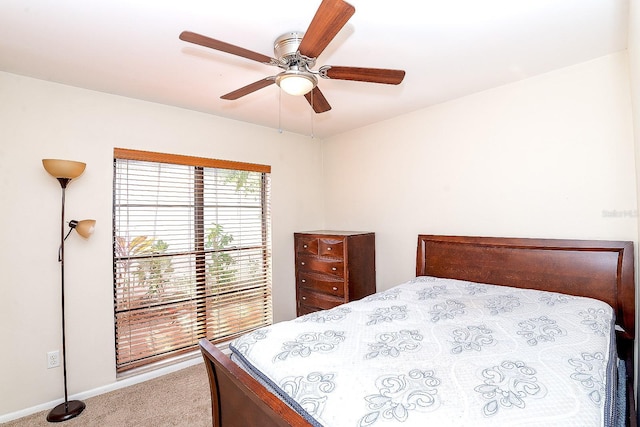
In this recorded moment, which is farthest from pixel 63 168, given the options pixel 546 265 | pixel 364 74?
pixel 546 265

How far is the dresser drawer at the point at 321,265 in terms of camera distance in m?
3.31

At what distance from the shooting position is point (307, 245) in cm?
366

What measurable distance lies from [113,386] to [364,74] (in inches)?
123

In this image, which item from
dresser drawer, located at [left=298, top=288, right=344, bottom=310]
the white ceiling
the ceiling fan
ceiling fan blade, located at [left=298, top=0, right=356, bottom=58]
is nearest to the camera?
ceiling fan blade, located at [left=298, top=0, right=356, bottom=58]

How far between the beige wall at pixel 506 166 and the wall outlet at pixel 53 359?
2978mm

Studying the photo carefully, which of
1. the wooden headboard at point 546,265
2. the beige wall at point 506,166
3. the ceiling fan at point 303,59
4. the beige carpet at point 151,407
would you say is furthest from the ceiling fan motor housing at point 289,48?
the beige carpet at point 151,407

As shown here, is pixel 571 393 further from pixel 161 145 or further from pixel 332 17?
pixel 161 145

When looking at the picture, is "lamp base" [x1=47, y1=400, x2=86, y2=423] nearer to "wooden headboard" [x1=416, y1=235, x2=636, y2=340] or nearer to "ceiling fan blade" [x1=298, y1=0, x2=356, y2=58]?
"ceiling fan blade" [x1=298, y1=0, x2=356, y2=58]

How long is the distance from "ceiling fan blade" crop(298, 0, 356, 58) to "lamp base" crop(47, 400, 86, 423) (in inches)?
115

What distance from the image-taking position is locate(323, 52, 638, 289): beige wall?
218cm

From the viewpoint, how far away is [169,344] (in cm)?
302

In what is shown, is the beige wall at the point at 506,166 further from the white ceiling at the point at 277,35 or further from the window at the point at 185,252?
the window at the point at 185,252

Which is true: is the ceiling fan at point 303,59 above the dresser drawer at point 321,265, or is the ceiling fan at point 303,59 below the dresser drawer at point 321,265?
above

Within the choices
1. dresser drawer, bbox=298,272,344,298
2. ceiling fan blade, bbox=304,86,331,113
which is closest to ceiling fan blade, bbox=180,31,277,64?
ceiling fan blade, bbox=304,86,331,113
